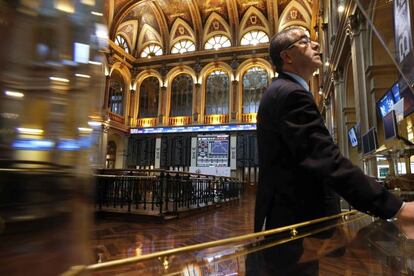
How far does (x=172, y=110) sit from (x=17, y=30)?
64.2 ft

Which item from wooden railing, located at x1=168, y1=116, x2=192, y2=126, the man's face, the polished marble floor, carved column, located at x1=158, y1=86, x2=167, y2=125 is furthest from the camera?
carved column, located at x1=158, y1=86, x2=167, y2=125

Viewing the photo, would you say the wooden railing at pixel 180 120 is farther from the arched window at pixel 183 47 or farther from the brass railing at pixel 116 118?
the arched window at pixel 183 47

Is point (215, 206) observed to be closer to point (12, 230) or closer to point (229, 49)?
point (12, 230)

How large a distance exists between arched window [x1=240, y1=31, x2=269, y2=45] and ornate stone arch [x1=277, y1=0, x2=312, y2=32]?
3.73 ft

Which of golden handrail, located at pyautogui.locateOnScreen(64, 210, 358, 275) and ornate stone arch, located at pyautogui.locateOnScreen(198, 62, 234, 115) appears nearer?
golden handrail, located at pyautogui.locateOnScreen(64, 210, 358, 275)

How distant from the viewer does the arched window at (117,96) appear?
20.1 m

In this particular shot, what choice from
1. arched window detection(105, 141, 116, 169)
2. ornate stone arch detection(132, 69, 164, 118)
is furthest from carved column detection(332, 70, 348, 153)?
arched window detection(105, 141, 116, 169)

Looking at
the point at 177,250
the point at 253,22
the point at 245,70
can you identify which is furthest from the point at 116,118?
the point at 177,250

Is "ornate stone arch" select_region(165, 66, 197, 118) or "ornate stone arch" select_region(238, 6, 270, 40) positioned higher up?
"ornate stone arch" select_region(238, 6, 270, 40)

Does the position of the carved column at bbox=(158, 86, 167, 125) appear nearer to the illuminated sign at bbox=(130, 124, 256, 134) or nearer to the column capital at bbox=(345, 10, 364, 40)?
the illuminated sign at bbox=(130, 124, 256, 134)

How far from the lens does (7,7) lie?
32cm

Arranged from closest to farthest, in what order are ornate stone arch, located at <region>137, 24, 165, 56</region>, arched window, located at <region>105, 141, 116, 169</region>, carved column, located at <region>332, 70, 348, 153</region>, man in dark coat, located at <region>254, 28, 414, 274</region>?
man in dark coat, located at <region>254, 28, 414, 274</region> → carved column, located at <region>332, 70, 348, 153</region> → arched window, located at <region>105, 141, 116, 169</region> → ornate stone arch, located at <region>137, 24, 165, 56</region>

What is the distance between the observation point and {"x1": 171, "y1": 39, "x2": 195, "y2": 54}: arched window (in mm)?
20798

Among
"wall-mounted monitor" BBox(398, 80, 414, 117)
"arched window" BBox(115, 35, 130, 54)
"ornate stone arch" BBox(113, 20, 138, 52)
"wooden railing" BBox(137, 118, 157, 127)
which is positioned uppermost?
"ornate stone arch" BBox(113, 20, 138, 52)
